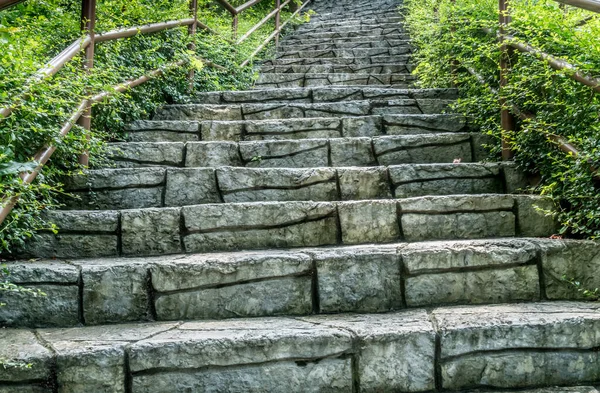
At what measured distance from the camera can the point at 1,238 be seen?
2.02 metres

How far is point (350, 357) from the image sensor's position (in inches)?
68.7

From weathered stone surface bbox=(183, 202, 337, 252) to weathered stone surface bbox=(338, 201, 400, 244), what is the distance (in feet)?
0.17

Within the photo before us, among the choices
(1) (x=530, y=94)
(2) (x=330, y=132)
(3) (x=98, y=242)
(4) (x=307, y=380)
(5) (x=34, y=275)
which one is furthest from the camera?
(2) (x=330, y=132)

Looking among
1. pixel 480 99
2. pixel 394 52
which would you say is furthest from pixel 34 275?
pixel 394 52

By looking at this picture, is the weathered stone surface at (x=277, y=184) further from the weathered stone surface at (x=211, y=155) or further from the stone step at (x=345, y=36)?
the stone step at (x=345, y=36)

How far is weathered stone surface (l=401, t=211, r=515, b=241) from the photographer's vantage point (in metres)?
2.38

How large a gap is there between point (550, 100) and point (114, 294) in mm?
2053

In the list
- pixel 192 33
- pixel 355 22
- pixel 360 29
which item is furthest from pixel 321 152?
pixel 355 22

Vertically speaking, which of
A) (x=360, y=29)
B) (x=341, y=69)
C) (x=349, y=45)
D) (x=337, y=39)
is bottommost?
(x=341, y=69)

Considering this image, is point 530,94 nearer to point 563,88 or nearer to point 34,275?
point 563,88

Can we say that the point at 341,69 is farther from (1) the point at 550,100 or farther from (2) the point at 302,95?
(1) the point at 550,100

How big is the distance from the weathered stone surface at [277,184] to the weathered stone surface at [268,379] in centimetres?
109

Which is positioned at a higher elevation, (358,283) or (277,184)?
(277,184)

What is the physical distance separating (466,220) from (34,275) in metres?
1.74
